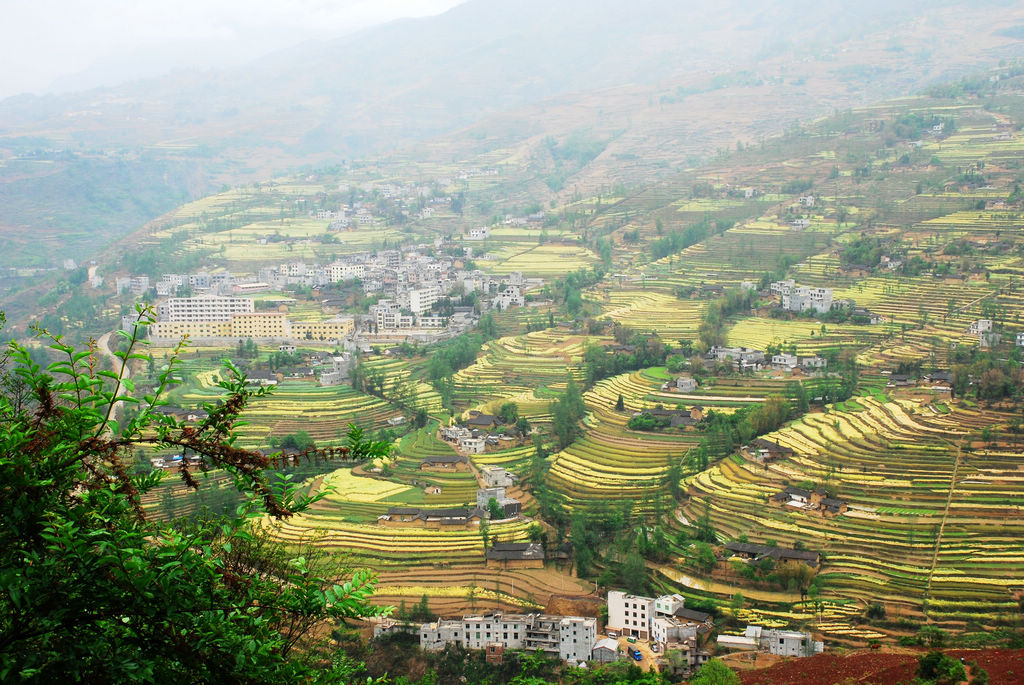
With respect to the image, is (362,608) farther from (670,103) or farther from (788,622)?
(670,103)

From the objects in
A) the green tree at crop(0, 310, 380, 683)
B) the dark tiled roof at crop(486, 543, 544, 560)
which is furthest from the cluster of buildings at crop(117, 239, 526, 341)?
the green tree at crop(0, 310, 380, 683)

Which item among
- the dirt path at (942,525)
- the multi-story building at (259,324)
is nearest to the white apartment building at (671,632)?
the dirt path at (942,525)

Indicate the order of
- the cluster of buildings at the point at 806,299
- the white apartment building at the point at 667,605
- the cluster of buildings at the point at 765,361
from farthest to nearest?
the cluster of buildings at the point at 806,299
the cluster of buildings at the point at 765,361
the white apartment building at the point at 667,605

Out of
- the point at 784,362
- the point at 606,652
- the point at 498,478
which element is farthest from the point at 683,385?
the point at 606,652

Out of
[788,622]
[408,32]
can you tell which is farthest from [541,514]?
[408,32]

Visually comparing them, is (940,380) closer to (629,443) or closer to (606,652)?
(629,443)

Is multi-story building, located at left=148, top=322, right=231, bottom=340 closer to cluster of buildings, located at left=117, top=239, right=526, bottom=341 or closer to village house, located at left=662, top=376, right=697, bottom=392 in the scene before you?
cluster of buildings, located at left=117, top=239, right=526, bottom=341

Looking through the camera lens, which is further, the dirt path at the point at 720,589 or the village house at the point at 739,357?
the village house at the point at 739,357

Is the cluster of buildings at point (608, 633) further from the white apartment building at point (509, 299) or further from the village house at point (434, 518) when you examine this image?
the white apartment building at point (509, 299)
